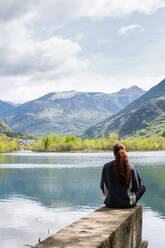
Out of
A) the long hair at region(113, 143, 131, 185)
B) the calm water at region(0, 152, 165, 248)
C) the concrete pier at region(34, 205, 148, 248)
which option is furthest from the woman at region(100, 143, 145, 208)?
the calm water at region(0, 152, 165, 248)

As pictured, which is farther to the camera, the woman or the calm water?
the calm water

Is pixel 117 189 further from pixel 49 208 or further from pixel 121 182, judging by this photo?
pixel 49 208

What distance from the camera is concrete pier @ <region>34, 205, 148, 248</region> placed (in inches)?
254

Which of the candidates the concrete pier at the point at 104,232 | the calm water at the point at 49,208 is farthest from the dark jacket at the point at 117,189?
the calm water at the point at 49,208

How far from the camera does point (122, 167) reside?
10109 millimetres

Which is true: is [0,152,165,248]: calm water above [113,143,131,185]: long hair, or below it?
below

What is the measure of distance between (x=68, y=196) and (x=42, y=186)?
1142 cm

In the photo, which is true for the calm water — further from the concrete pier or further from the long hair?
the concrete pier

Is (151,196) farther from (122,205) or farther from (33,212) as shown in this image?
(122,205)

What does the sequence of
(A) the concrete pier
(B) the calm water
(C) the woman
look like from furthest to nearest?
(B) the calm water < (C) the woman < (A) the concrete pier

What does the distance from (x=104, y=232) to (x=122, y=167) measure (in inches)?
129

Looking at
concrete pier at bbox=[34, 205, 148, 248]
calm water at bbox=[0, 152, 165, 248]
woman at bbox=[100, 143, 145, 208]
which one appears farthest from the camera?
calm water at bbox=[0, 152, 165, 248]

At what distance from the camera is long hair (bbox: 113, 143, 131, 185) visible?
33.2ft

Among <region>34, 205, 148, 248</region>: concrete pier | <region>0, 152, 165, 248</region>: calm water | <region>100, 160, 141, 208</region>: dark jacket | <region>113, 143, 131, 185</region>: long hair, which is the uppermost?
<region>113, 143, 131, 185</region>: long hair
